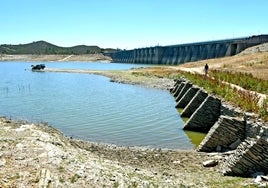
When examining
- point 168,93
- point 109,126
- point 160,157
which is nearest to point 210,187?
point 160,157

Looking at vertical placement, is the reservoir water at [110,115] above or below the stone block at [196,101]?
below

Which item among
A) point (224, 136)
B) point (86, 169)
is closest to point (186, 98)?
point (224, 136)

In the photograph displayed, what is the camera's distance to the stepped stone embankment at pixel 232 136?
45.6ft

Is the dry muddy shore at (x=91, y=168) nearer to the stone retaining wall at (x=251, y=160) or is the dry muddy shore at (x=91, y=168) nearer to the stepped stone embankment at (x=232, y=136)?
the stone retaining wall at (x=251, y=160)

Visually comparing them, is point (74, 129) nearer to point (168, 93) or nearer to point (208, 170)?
point (208, 170)

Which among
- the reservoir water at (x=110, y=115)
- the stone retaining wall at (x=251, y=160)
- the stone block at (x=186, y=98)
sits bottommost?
the reservoir water at (x=110, y=115)

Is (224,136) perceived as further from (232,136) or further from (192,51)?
(192,51)

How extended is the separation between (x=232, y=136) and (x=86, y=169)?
8403mm

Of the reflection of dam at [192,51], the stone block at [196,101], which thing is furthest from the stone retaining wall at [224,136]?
the reflection of dam at [192,51]

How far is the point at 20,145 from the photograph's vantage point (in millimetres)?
14797

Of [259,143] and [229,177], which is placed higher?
[259,143]

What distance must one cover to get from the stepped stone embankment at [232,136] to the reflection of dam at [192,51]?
7907 centimetres

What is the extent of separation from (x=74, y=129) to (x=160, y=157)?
9289mm

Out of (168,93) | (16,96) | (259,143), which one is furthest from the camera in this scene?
(168,93)
